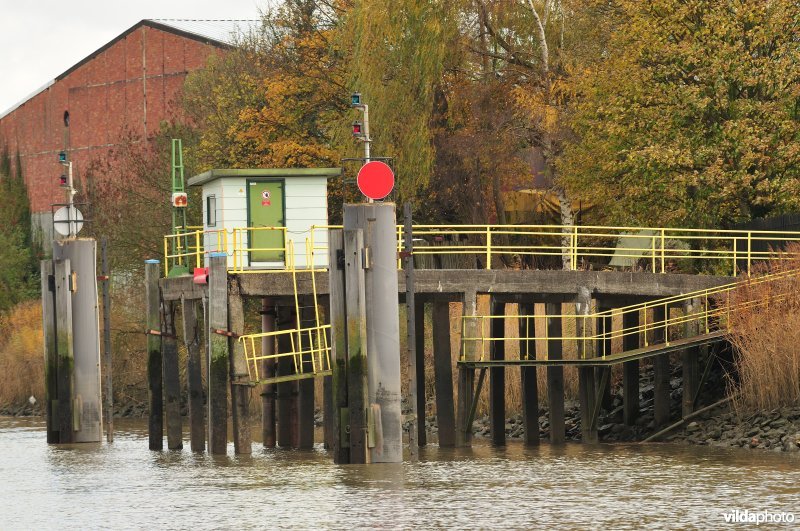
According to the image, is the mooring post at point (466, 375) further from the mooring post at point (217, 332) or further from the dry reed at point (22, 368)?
the dry reed at point (22, 368)

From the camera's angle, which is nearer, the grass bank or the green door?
the grass bank

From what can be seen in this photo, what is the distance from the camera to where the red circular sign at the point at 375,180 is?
2934cm

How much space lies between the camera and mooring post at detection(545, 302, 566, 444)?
3619 centimetres

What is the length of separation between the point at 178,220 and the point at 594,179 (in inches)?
495

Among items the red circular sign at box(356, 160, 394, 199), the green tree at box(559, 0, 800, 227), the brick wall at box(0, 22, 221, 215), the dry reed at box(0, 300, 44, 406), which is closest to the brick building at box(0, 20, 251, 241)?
the brick wall at box(0, 22, 221, 215)

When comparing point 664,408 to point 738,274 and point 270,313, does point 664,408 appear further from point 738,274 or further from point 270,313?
point 270,313

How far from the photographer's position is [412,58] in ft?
171

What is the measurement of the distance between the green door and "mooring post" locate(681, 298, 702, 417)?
29.6 feet

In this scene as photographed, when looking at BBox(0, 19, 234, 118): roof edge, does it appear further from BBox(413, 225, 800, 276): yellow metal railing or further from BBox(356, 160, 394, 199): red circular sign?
BBox(356, 160, 394, 199): red circular sign

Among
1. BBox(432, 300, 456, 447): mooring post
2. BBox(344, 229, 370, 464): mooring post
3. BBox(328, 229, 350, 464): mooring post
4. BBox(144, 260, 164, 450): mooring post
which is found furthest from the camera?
BBox(144, 260, 164, 450): mooring post

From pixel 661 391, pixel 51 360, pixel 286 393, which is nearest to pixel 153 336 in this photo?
pixel 51 360

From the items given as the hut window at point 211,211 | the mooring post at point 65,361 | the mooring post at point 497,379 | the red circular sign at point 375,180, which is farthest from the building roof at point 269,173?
the red circular sign at point 375,180

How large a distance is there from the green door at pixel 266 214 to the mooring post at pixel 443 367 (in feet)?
11.7

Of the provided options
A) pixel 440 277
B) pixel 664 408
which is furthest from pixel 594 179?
pixel 440 277
